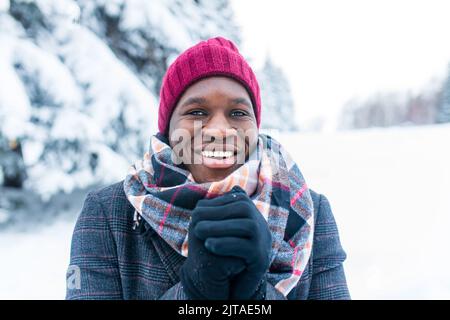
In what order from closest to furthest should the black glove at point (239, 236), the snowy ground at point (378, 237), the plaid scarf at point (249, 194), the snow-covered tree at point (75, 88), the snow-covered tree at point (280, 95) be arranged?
the black glove at point (239, 236), the plaid scarf at point (249, 194), the snowy ground at point (378, 237), the snow-covered tree at point (75, 88), the snow-covered tree at point (280, 95)

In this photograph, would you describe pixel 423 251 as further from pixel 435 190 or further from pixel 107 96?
pixel 107 96

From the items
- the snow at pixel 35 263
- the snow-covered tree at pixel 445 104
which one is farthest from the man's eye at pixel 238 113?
the snow-covered tree at pixel 445 104

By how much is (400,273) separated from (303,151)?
8683 mm

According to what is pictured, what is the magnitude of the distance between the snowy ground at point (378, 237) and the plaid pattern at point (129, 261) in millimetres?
2786

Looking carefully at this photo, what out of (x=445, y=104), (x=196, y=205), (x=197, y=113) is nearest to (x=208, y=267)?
(x=196, y=205)

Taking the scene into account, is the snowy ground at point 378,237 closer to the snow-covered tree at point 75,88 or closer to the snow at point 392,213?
the snow at point 392,213

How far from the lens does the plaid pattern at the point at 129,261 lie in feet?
4.10

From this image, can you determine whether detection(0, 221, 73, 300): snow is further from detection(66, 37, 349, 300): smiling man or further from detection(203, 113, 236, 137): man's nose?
detection(203, 113, 236, 137): man's nose

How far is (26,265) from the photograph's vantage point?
4293 mm

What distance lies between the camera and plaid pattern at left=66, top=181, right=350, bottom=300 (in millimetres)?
1249

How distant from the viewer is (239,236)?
95 cm

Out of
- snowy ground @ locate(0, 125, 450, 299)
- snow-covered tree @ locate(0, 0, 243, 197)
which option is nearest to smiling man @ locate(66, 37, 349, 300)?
snowy ground @ locate(0, 125, 450, 299)

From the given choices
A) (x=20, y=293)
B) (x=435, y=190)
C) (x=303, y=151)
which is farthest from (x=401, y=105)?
(x=20, y=293)

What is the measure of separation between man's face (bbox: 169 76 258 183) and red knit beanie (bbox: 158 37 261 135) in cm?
5
